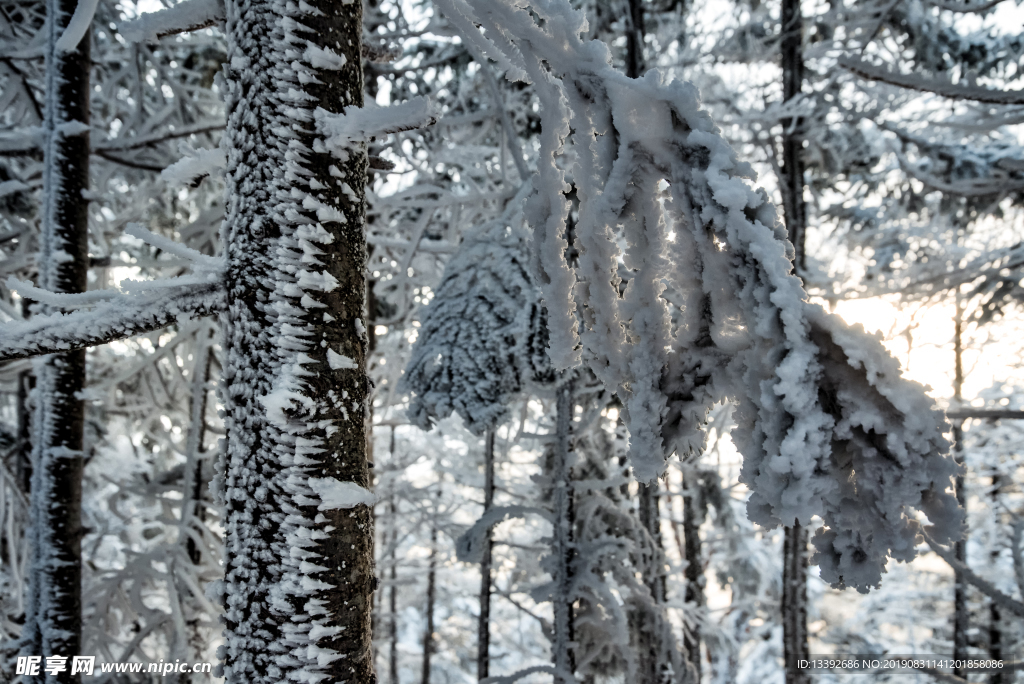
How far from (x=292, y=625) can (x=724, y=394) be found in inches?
54.5

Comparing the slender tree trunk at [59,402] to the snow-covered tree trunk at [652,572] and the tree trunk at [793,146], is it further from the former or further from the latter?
the tree trunk at [793,146]

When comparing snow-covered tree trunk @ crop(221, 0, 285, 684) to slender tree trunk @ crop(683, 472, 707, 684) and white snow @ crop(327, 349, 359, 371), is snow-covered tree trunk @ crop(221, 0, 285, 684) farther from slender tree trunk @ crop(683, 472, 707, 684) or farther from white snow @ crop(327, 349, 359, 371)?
slender tree trunk @ crop(683, 472, 707, 684)

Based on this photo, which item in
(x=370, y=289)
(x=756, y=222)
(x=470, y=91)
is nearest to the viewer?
(x=756, y=222)

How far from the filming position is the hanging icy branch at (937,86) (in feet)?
11.1

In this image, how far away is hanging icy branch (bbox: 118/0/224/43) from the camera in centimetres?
180

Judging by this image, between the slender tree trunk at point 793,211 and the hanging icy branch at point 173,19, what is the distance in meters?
6.23

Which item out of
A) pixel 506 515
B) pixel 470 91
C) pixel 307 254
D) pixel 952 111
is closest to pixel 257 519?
pixel 307 254

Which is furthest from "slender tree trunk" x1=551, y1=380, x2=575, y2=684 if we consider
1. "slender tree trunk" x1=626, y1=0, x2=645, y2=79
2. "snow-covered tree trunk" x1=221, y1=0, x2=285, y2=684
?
"slender tree trunk" x1=626, y1=0, x2=645, y2=79

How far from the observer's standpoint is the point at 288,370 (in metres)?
1.60

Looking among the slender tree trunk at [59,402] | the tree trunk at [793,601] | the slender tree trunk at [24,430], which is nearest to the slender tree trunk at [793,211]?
the tree trunk at [793,601]

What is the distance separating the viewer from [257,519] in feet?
5.29

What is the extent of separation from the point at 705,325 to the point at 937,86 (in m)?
3.62

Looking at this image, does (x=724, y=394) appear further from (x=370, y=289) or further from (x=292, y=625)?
(x=370, y=289)

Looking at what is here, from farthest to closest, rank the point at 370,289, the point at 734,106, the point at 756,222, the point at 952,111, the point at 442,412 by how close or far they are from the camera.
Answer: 1. the point at 734,106
2. the point at 952,111
3. the point at 370,289
4. the point at 442,412
5. the point at 756,222
